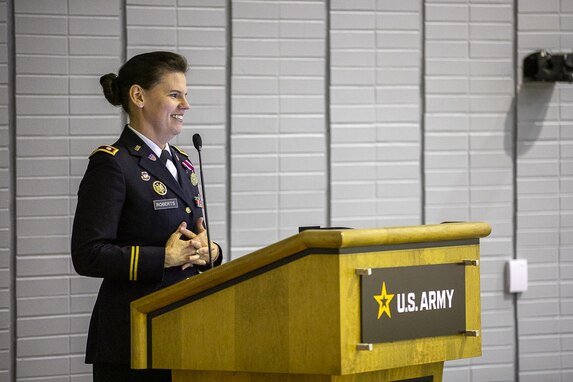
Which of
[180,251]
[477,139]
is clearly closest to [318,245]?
[180,251]

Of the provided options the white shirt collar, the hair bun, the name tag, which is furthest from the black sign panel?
the hair bun

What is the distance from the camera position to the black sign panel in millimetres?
2166

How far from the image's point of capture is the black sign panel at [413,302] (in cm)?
217

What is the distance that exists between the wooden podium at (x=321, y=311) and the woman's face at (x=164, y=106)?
0.65 m

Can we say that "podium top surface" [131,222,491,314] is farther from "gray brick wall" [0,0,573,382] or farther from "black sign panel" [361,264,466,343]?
"gray brick wall" [0,0,573,382]

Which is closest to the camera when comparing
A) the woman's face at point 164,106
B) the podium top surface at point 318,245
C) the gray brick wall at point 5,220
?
the podium top surface at point 318,245

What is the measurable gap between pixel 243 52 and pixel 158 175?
5.72 ft

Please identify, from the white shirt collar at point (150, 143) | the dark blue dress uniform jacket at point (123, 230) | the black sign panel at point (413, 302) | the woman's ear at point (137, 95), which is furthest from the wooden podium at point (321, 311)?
the woman's ear at point (137, 95)

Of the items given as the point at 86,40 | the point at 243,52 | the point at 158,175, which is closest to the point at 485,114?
the point at 243,52

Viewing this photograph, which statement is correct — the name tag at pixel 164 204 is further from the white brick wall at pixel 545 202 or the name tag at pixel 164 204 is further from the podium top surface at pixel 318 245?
the white brick wall at pixel 545 202

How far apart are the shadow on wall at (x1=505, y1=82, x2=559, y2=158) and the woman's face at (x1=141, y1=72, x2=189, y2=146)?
240 cm

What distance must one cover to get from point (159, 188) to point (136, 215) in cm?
11

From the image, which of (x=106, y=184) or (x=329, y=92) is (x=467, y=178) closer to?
(x=329, y=92)

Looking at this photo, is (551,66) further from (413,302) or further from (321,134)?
(413,302)
